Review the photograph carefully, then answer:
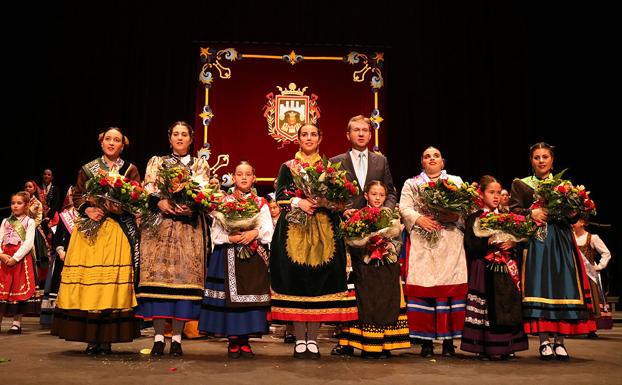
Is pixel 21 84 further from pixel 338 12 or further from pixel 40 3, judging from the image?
pixel 338 12

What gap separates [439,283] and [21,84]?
27.0 ft

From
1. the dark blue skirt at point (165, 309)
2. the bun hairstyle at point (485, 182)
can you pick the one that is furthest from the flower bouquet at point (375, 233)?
the dark blue skirt at point (165, 309)

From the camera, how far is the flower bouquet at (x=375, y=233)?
434cm

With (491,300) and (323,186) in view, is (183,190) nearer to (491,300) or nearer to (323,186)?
(323,186)

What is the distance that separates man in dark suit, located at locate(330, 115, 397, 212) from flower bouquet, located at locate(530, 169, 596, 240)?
104 centimetres

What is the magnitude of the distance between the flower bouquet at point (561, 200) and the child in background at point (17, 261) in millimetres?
4876

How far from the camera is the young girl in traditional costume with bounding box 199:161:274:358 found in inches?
173

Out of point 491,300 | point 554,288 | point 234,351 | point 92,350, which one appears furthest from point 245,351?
point 554,288

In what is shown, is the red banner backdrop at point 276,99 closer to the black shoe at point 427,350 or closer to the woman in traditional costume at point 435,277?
the woman in traditional costume at point 435,277

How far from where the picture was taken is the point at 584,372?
12.8ft

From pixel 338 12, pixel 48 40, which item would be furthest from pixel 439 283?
pixel 48 40

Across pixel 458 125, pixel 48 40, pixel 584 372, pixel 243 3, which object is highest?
pixel 243 3

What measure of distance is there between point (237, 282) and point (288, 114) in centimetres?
617

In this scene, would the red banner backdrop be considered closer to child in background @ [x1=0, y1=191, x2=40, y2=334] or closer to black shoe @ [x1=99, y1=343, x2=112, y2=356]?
child in background @ [x1=0, y1=191, x2=40, y2=334]
